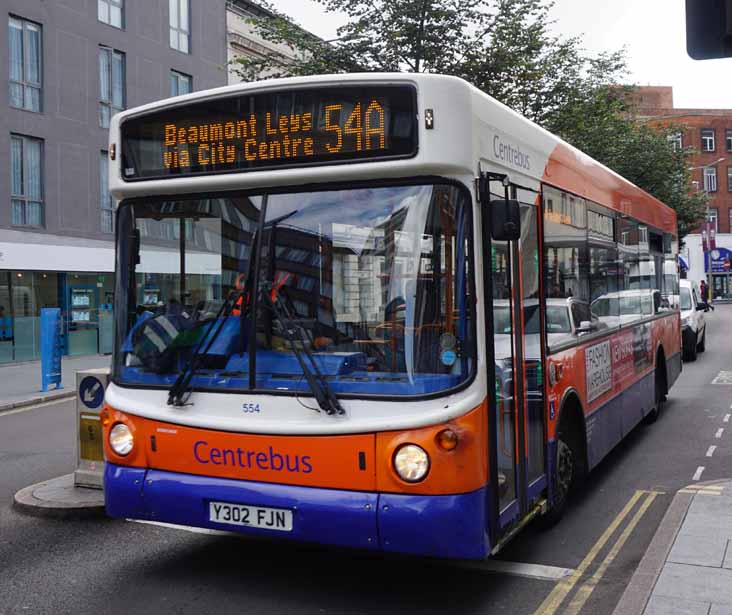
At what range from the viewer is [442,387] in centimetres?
471

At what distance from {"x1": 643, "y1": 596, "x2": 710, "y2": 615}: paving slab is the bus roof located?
7.87 feet

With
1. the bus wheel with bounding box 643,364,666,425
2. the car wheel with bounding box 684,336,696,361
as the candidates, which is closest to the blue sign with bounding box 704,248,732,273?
the car wheel with bounding box 684,336,696,361

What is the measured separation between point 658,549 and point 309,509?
239 cm

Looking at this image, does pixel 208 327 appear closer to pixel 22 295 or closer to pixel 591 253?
pixel 591 253

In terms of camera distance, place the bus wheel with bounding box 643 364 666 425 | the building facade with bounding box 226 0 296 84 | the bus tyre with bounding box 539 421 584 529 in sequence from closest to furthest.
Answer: the bus tyre with bounding box 539 421 584 529 → the bus wheel with bounding box 643 364 666 425 → the building facade with bounding box 226 0 296 84

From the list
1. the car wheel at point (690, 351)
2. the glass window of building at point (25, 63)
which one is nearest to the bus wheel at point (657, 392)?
the car wheel at point (690, 351)

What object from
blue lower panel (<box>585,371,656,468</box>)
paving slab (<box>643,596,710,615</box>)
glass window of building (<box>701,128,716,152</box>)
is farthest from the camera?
glass window of building (<box>701,128,716,152</box>)

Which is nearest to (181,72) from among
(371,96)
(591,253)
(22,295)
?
(22,295)

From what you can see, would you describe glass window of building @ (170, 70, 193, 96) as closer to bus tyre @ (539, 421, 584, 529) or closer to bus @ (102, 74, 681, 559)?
bus tyre @ (539, 421, 584, 529)

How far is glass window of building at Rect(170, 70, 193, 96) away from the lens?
31219mm

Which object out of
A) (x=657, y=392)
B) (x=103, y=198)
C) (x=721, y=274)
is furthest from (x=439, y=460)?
(x=721, y=274)

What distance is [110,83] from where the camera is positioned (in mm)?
28484

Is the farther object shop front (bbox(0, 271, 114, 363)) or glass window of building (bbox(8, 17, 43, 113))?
glass window of building (bbox(8, 17, 43, 113))

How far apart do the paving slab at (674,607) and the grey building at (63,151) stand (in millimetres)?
20786
